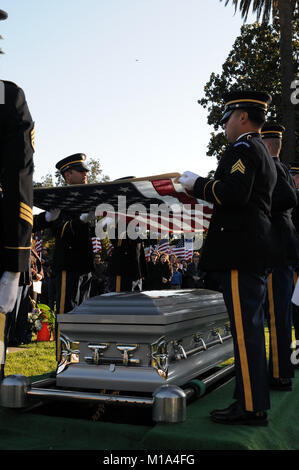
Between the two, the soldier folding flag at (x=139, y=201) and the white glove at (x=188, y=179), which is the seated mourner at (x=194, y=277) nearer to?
the soldier folding flag at (x=139, y=201)

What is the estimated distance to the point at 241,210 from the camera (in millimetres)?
2684

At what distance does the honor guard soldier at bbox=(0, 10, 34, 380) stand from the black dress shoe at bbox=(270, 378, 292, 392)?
2.30 metres

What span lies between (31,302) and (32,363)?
2.74 metres

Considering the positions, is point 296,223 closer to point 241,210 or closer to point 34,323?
point 241,210

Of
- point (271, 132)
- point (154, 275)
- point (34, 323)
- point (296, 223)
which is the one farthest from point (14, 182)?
point (154, 275)

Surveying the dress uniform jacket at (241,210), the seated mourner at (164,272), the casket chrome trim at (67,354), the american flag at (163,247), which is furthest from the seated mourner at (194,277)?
the dress uniform jacket at (241,210)

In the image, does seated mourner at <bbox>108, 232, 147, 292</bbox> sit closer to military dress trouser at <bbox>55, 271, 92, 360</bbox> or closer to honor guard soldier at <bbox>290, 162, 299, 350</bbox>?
military dress trouser at <bbox>55, 271, 92, 360</bbox>

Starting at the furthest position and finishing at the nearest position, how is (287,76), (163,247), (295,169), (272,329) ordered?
(163,247) < (287,76) < (295,169) < (272,329)

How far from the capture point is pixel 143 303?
3043 millimetres

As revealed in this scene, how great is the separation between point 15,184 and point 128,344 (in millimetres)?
1416

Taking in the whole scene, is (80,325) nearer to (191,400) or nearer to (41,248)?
(191,400)

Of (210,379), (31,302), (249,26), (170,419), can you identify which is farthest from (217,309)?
(249,26)

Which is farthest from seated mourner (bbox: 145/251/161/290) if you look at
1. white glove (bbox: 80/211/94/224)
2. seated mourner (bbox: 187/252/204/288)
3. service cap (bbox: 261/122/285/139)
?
service cap (bbox: 261/122/285/139)

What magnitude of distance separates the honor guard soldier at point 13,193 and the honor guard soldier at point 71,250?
2.59 metres
